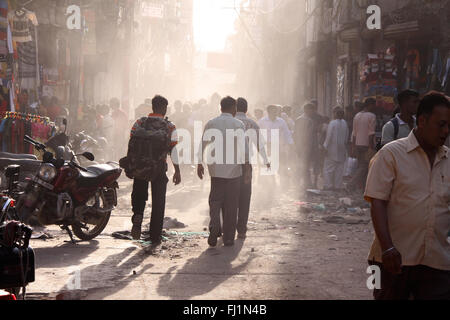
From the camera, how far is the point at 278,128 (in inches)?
612

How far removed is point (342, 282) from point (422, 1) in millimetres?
11164

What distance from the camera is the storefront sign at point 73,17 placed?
17.8 metres

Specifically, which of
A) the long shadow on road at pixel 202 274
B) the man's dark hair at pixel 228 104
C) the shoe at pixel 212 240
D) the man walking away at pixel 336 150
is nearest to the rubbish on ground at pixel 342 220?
the long shadow on road at pixel 202 274

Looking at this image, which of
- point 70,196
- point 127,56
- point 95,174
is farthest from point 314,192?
point 127,56

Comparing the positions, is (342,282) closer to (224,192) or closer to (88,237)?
(224,192)

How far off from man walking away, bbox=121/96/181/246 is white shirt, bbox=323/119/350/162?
24.9 ft

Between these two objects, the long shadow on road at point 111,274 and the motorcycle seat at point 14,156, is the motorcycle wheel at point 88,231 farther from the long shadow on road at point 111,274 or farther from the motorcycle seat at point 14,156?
the motorcycle seat at point 14,156

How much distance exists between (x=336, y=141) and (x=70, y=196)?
343 inches

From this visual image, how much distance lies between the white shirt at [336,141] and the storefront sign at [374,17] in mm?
4116

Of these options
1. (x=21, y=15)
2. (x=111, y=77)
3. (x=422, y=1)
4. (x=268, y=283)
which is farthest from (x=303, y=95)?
(x=268, y=283)

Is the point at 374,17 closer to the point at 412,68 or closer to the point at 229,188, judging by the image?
the point at 412,68

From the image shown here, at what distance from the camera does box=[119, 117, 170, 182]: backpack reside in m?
8.79

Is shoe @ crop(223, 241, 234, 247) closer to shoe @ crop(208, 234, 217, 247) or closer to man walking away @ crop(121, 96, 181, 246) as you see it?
shoe @ crop(208, 234, 217, 247)

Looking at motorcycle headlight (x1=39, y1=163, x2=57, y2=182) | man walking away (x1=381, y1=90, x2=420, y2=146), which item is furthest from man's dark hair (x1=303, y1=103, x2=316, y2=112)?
motorcycle headlight (x1=39, y1=163, x2=57, y2=182)
